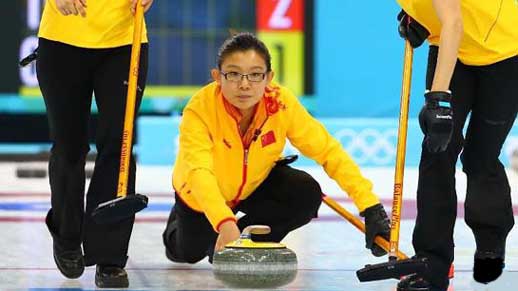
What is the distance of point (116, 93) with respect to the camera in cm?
381

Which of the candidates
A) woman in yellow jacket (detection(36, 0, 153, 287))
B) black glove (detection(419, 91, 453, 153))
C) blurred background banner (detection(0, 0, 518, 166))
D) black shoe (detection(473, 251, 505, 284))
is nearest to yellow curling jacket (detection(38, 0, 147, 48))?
woman in yellow jacket (detection(36, 0, 153, 287))

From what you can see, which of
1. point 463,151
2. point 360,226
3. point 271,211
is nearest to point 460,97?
point 463,151

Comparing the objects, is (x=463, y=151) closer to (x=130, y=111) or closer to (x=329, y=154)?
(x=329, y=154)

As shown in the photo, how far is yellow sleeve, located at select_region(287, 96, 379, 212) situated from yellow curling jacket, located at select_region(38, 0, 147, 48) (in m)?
0.55

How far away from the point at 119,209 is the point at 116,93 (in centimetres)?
39

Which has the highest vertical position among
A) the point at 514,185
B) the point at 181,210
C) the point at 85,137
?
the point at 85,137

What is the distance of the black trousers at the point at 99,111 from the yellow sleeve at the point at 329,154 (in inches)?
19.9

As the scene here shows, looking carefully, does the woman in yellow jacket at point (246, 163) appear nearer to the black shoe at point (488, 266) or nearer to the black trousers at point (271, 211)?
the black trousers at point (271, 211)

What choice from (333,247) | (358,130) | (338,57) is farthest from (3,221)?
(338,57)

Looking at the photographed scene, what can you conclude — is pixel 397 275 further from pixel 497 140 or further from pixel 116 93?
pixel 116 93

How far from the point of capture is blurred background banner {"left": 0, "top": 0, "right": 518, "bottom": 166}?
9.71 m

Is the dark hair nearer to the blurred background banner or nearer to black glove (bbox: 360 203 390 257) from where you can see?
black glove (bbox: 360 203 390 257)

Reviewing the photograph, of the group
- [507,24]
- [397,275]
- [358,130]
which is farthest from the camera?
[358,130]

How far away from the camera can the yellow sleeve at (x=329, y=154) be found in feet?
12.4
